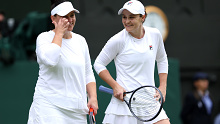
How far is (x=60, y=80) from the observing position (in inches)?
161

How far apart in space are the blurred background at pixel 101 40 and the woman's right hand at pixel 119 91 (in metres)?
2.39

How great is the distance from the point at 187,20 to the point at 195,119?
3.29m

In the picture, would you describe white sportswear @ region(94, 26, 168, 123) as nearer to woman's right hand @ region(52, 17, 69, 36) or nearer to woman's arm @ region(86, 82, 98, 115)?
woman's arm @ region(86, 82, 98, 115)

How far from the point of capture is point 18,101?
7.42 metres

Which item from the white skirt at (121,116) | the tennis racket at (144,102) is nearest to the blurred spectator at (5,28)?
the white skirt at (121,116)

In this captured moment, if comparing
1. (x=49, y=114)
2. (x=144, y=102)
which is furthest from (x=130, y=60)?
(x=49, y=114)

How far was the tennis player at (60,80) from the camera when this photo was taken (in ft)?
13.3

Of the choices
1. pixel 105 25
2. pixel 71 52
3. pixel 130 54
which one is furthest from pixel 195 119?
pixel 71 52

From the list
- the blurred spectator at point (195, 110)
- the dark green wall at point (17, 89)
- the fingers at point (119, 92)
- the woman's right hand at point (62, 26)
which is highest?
the woman's right hand at point (62, 26)

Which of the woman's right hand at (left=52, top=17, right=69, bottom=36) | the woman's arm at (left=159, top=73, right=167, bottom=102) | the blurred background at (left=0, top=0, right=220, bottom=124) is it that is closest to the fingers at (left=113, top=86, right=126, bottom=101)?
the woman's arm at (left=159, top=73, right=167, bottom=102)

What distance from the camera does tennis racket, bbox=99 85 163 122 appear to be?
4.73 m

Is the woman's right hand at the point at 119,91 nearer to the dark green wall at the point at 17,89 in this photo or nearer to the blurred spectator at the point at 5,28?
the dark green wall at the point at 17,89

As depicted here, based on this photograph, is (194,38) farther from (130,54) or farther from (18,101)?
(130,54)

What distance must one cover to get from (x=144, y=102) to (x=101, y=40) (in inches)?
214
